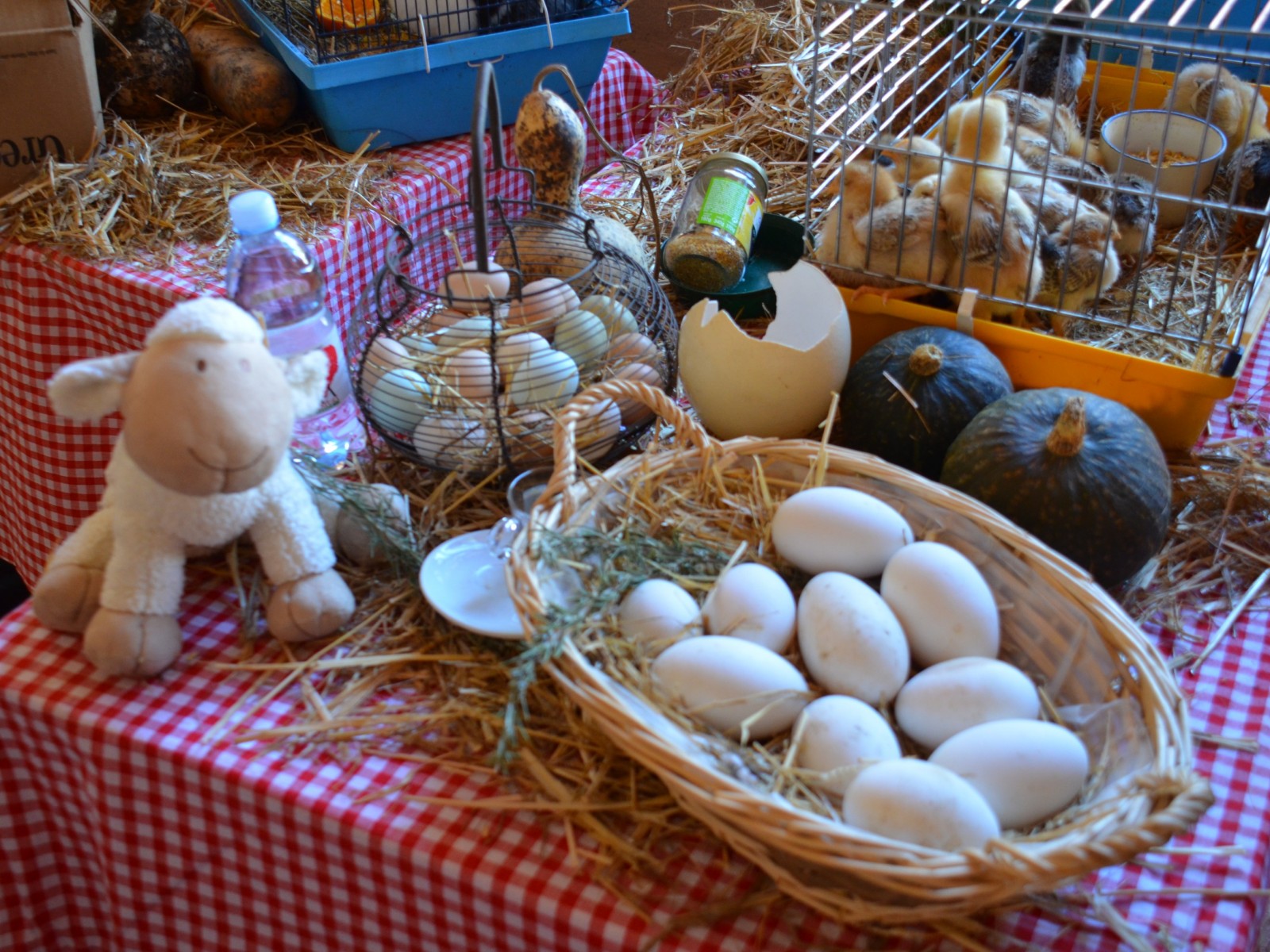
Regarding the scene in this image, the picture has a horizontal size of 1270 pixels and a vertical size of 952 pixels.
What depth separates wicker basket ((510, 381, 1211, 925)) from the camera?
1.97 feet

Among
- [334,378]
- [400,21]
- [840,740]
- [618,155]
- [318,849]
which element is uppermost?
[400,21]

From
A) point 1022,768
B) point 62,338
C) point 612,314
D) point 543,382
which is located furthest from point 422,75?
point 1022,768

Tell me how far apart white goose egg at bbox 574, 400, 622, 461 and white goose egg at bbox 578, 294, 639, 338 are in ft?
0.43

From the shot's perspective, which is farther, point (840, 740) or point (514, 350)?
point (514, 350)

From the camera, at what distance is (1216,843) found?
76 cm

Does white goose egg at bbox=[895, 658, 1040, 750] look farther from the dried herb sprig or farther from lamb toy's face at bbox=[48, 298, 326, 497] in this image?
lamb toy's face at bbox=[48, 298, 326, 497]

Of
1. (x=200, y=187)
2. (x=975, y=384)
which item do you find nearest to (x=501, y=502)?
(x=975, y=384)

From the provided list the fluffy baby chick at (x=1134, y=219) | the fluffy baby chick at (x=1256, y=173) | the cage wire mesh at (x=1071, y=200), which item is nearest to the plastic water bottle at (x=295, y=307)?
the cage wire mesh at (x=1071, y=200)

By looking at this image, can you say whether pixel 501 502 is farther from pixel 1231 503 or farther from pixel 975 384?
pixel 1231 503

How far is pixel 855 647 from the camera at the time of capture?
0.78 meters

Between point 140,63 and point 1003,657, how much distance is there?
169cm

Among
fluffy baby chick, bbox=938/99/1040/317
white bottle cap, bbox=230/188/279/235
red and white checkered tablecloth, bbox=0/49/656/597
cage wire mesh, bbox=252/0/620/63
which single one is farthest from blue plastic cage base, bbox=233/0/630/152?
fluffy baby chick, bbox=938/99/1040/317

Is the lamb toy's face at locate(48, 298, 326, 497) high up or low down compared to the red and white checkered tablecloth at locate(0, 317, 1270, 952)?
up

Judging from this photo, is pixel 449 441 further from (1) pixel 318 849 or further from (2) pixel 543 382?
(1) pixel 318 849
